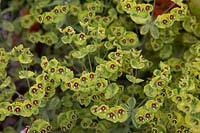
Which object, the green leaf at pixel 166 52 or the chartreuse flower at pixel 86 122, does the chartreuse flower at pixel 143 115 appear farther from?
the green leaf at pixel 166 52

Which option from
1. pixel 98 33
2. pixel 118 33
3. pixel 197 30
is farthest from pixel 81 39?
pixel 197 30

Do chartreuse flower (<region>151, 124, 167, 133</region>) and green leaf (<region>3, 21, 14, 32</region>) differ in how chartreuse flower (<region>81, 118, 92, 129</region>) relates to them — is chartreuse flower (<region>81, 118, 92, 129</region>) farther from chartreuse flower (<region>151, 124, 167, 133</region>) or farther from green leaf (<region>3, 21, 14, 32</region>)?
green leaf (<region>3, 21, 14, 32</region>)

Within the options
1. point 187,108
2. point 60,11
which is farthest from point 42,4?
point 187,108

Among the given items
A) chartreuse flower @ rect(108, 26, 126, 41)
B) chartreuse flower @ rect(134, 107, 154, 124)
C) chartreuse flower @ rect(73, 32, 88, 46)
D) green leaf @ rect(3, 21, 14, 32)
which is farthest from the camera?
green leaf @ rect(3, 21, 14, 32)

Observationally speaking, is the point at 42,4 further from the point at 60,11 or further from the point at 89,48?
the point at 89,48

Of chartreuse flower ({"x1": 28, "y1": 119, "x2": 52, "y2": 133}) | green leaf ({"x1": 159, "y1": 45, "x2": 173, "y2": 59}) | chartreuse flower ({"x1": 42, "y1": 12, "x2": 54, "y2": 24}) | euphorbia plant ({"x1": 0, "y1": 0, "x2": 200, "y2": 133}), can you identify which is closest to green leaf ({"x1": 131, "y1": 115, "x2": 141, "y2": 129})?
euphorbia plant ({"x1": 0, "y1": 0, "x2": 200, "y2": 133})

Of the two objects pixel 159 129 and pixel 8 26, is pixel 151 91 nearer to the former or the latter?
pixel 159 129

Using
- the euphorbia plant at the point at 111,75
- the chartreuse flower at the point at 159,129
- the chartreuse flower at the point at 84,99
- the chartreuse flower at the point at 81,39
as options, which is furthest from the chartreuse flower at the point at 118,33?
the chartreuse flower at the point at 159,129

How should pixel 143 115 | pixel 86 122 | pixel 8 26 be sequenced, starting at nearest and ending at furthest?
pixel 143 115
pixel 86 122
pixel 8 26

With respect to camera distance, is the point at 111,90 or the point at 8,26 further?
the point at 8,26
